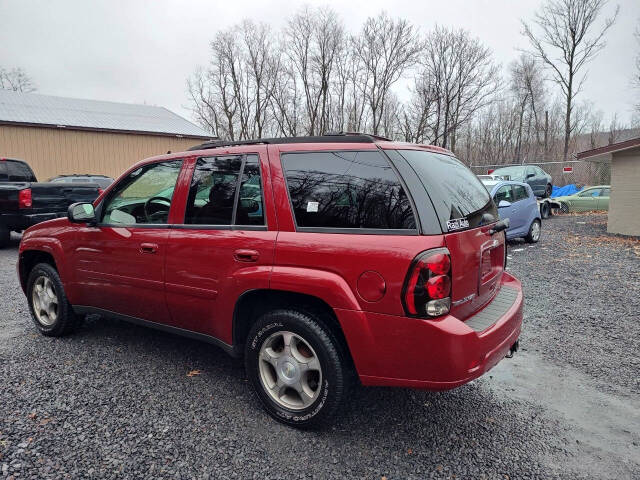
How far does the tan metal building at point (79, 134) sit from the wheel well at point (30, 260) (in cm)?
1983

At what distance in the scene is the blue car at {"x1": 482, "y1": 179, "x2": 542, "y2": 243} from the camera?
1036 centimetres

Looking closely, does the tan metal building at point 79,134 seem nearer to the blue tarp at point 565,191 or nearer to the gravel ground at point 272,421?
the blue tarp at point 565,191

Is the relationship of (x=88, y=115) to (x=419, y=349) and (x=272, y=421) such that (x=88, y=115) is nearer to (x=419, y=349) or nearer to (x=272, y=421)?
(x=272, y=421)

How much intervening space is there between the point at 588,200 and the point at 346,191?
19847mm

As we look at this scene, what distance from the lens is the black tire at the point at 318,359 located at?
99.8 inches

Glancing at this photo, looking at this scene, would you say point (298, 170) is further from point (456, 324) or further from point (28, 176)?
point (28, 176)

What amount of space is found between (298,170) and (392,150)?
63 centimetres

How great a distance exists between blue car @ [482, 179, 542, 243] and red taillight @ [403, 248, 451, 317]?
870cm

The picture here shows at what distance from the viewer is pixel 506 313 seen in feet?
9.16

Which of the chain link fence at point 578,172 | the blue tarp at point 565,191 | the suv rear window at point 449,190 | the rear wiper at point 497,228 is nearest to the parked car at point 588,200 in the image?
the blue tarp at point 565,191

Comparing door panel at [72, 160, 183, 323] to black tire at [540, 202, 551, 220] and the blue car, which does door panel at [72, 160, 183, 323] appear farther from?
black tire at [540, 202, 551, 220]

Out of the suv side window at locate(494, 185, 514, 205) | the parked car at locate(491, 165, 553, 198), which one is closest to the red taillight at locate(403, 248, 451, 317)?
the suv side window at locate(494, 185, 514, 205)

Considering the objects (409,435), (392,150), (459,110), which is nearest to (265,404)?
(409,435)

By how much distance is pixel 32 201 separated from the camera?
347 inches
